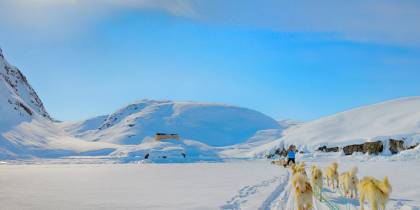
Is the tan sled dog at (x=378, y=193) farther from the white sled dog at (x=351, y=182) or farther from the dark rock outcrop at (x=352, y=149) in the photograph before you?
the dark rock outcrop at (x=352, y=149)

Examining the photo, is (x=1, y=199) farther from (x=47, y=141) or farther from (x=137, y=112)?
(x=137, y=112)

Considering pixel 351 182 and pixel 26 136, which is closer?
pixel 351 182

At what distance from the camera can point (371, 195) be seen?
29.3 ft

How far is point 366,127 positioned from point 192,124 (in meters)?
115

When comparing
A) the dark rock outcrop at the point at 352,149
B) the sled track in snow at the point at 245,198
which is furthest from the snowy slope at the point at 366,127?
the sled track in snow at the point at 245,198

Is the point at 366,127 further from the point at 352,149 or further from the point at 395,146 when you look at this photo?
the point at 395,146

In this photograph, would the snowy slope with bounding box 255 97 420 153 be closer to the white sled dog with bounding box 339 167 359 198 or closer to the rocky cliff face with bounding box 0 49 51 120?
the white sled dog with bounding box 339 167 359 198

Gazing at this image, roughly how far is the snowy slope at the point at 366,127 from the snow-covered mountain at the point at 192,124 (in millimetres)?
84886

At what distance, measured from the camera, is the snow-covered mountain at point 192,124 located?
162 meters

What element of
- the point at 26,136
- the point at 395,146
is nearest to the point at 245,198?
the point at 395,146

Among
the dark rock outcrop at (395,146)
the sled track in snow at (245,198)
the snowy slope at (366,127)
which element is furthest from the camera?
the snowy slope at (366,127)

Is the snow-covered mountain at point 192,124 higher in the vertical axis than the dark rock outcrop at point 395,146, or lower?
higher

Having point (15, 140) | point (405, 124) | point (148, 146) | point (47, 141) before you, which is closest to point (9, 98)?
point (47, 141)

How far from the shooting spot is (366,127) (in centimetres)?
6444
